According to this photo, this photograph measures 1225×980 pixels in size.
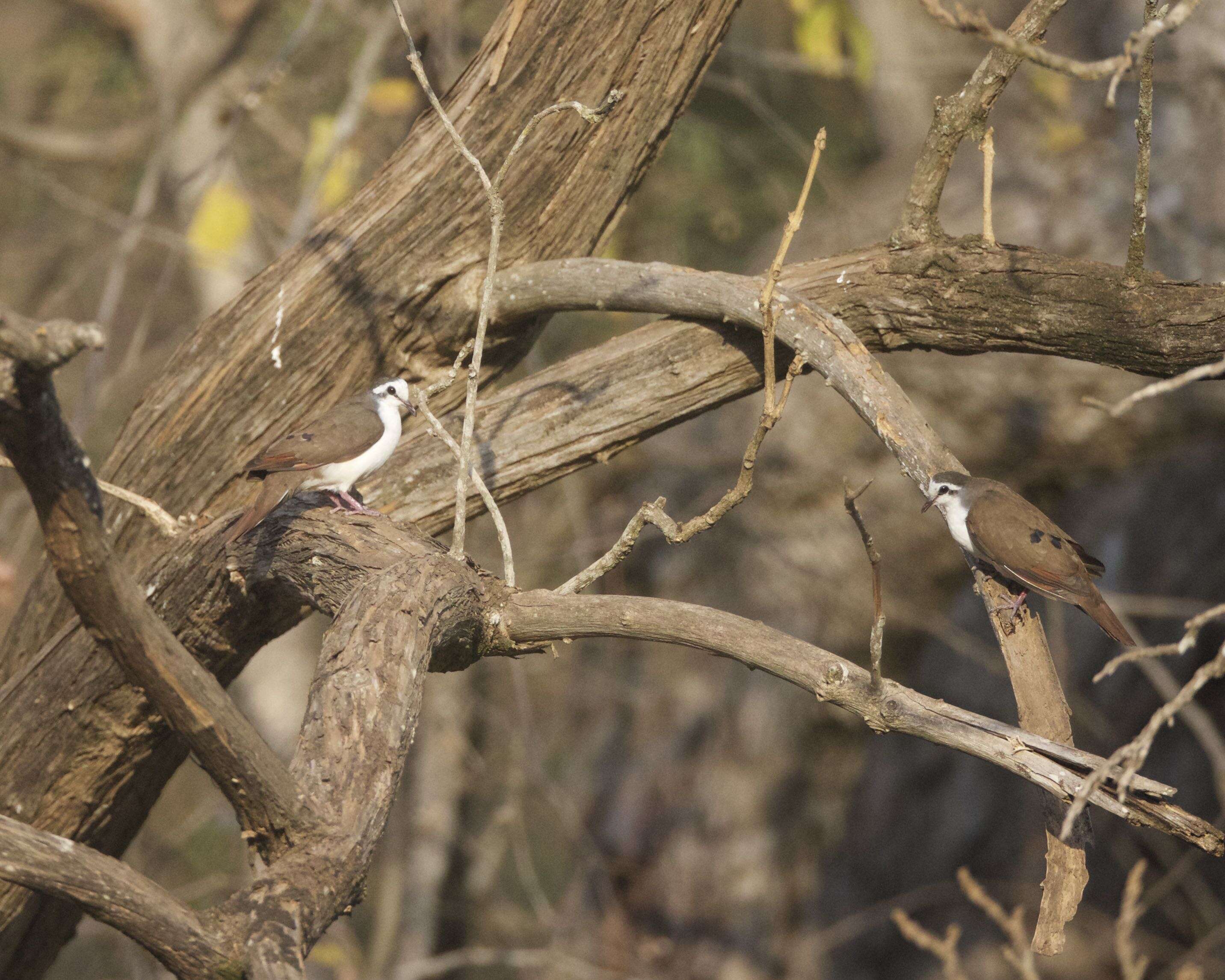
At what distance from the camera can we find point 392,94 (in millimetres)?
6258

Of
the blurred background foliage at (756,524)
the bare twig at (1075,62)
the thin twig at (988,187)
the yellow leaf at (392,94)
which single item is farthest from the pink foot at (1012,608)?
the yellow leaf at (392,94)

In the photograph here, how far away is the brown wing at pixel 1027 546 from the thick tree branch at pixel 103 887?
2405 millimetres

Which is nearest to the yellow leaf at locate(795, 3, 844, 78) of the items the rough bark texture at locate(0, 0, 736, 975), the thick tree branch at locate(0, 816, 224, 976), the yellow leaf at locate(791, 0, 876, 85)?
the yellow leaf at locate(791, 0, 876, 85)

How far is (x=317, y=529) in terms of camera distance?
309cm

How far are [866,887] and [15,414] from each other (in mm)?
6893

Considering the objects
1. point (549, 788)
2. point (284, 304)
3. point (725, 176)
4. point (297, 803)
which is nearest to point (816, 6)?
point (725, 176)

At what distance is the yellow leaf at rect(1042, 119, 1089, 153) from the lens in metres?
6.04

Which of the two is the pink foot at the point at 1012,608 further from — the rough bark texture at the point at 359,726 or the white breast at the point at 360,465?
the white breast at the point at 360,465

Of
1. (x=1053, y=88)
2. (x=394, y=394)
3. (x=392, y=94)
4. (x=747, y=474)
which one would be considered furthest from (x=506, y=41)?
(x=1053, y=88)

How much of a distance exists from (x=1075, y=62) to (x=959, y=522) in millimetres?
1658

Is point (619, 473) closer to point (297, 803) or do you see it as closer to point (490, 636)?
point (490, 636)

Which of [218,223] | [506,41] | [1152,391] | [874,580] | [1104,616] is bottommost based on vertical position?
[874,580]

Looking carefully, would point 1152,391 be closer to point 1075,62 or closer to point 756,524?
point 1075,62

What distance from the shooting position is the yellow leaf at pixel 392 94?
20.3ft
